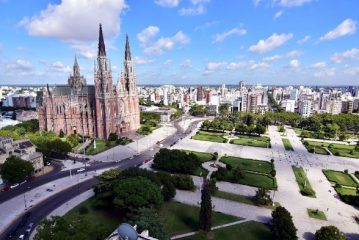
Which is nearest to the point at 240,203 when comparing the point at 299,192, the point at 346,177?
the point at 299,192

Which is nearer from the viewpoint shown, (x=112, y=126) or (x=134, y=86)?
(x=112, y=126)

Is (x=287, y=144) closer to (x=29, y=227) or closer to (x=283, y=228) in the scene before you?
(x=283, y=228)

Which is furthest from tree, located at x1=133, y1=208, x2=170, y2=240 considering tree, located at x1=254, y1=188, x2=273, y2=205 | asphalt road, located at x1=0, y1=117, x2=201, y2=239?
tree, located at x1=254, y1=188, x2=273, y2=205

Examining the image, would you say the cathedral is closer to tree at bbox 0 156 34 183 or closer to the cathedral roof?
the cathedral roof

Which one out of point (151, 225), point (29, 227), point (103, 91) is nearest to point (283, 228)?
point (151, 225)

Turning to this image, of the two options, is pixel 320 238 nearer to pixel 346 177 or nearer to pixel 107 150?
pixel 346 177

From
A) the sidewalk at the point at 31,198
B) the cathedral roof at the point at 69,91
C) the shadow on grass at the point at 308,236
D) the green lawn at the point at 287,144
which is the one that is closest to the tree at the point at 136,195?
the sidewalk at the point at 31,198
